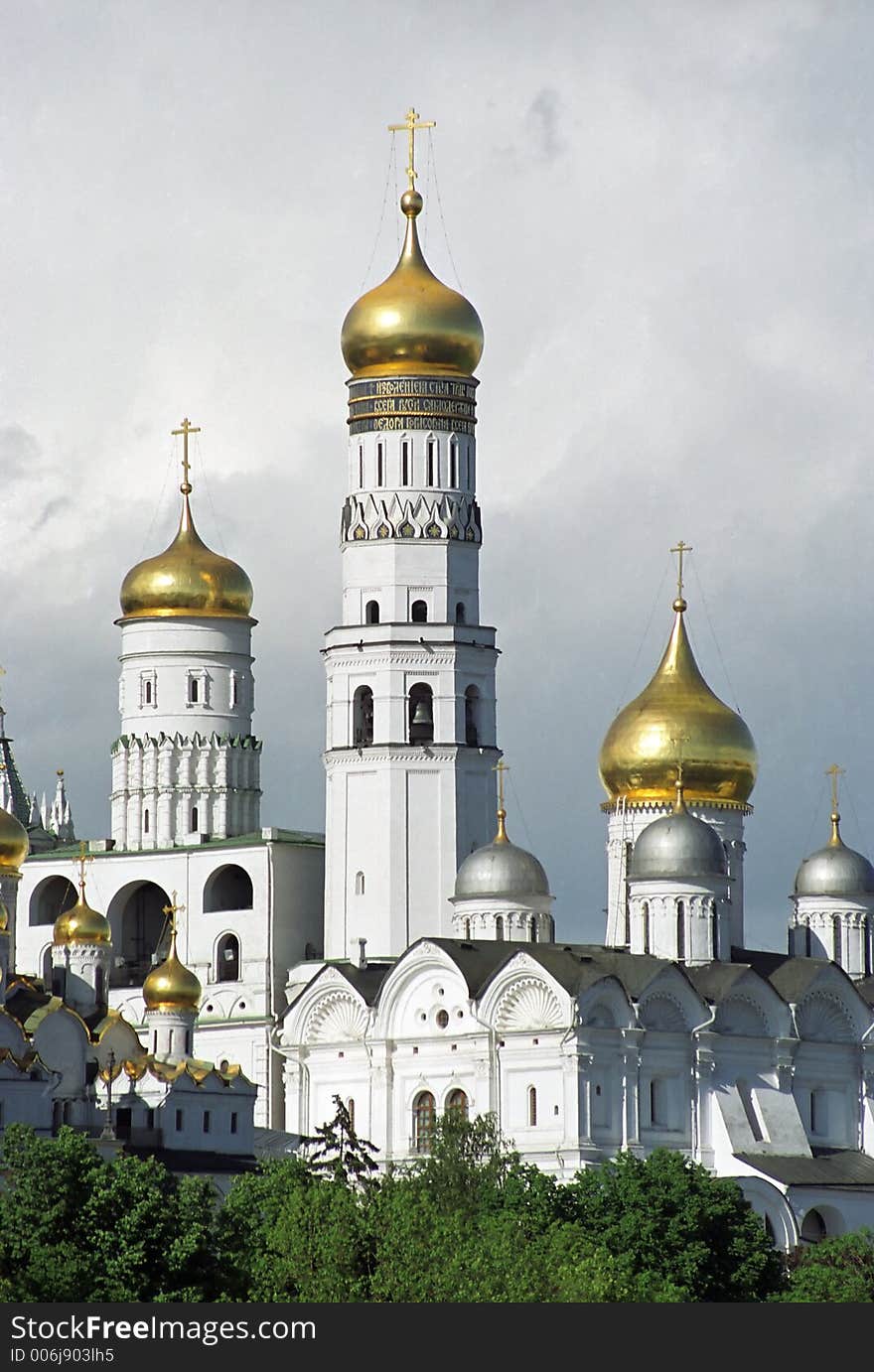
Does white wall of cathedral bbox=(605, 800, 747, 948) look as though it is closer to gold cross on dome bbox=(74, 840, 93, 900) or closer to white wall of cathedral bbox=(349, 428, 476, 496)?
white wall of cathedral bbox=(349, 428, 476, 496)

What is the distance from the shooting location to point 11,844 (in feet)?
197

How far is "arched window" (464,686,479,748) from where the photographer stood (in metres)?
63.2

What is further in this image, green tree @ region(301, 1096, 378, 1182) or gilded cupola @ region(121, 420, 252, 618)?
gilded cupola @ region(121, 420, 252, 618)

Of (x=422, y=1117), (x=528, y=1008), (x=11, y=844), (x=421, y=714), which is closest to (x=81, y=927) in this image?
(x=11, y=844)

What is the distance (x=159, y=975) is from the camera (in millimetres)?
58594

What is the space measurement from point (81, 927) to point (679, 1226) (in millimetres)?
14996

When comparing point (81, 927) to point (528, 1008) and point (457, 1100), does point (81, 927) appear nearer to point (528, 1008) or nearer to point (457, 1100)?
point (457, 1100)

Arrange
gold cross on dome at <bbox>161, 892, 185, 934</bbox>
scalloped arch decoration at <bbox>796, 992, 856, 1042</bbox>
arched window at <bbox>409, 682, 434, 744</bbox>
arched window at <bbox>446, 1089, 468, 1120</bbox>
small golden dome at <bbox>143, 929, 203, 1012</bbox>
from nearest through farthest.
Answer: small golden dome at <bbox>143, 929, 203, 1012</bbox> < arched window at <bbox>446, 1089, 468, 1120</bbox> < gold cross on dome at <bbox>161, 892, 185, 934</bbox> < scalloped arch decoration at <bbox>796, 992, 856, 1042</bbox> < arched window at <bbox>409, 682, 434, 744</bbox>

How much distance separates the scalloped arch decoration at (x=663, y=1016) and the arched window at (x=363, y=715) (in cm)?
685

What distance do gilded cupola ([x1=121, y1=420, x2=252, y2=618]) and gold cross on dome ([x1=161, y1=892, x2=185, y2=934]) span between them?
5122mm

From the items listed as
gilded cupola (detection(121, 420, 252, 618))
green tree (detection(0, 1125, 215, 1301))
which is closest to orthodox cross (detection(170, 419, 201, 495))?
gilded cupola (detection(121, 420, 252, 618))

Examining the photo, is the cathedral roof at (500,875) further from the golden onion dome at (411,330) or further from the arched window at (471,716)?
the golden onion dome at (411,330)

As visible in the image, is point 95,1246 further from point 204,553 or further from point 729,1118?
point 204,553

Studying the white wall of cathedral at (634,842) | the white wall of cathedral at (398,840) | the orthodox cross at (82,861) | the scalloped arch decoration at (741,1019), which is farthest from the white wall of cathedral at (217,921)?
the scalloped arch decoration at (741,1019)
